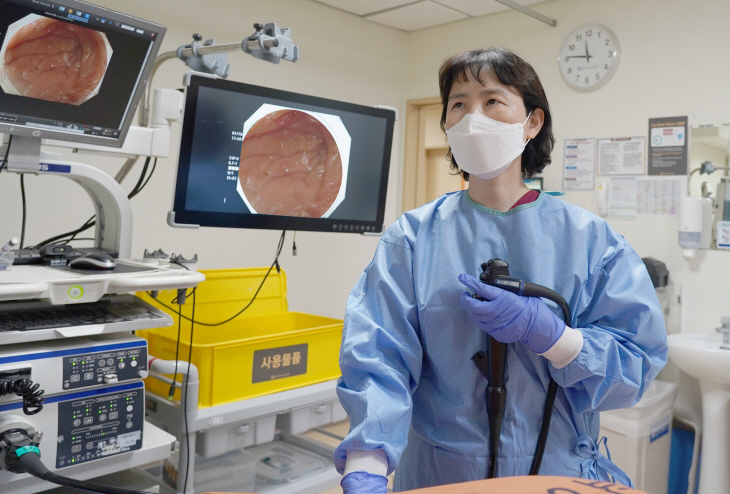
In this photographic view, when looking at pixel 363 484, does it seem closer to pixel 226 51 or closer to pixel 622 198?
pixel 226 51

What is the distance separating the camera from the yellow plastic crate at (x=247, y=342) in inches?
74.7

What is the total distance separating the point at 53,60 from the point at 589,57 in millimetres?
2744

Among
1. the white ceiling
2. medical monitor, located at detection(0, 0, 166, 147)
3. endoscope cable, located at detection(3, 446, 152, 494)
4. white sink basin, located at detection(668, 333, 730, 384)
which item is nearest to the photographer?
endoscope cable, located at detection(3, 446, 152, 494)

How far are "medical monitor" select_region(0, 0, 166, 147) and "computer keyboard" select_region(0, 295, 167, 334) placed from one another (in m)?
0.44

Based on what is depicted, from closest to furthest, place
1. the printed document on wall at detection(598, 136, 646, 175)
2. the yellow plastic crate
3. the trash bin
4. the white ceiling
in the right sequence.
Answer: the yellow plastic crate < the trash bin < the printed document on wall at detection(598, 136, 646, 175) < the white ceiling

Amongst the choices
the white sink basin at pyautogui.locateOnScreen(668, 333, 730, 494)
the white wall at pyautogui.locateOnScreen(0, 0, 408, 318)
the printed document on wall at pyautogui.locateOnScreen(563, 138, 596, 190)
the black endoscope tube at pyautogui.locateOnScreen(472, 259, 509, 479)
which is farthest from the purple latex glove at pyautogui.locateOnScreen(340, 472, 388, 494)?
the printed document on wall at pyautogui.locateOnScreen(563, 138, 596, 190)

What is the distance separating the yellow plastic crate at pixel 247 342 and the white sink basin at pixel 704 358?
1485 millimetres

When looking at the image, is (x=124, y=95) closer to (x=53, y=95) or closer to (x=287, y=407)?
(x=53, y=95)

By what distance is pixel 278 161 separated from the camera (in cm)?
203

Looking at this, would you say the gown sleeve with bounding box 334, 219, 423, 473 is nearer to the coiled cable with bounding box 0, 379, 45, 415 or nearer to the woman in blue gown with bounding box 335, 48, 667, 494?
the woman in blue gown with bounding box 335, 48, 667, 494

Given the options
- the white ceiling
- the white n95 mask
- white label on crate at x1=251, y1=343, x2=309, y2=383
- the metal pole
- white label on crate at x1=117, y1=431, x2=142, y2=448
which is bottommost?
white label on crate at x1=117, y1=431, x2=142, y2=448

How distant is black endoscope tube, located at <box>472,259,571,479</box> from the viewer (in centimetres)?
105

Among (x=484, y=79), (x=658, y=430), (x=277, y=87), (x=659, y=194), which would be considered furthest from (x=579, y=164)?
(x=484, y=79)

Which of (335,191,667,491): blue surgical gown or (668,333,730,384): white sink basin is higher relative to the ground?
(335,191,667,491): blue surgical gown
